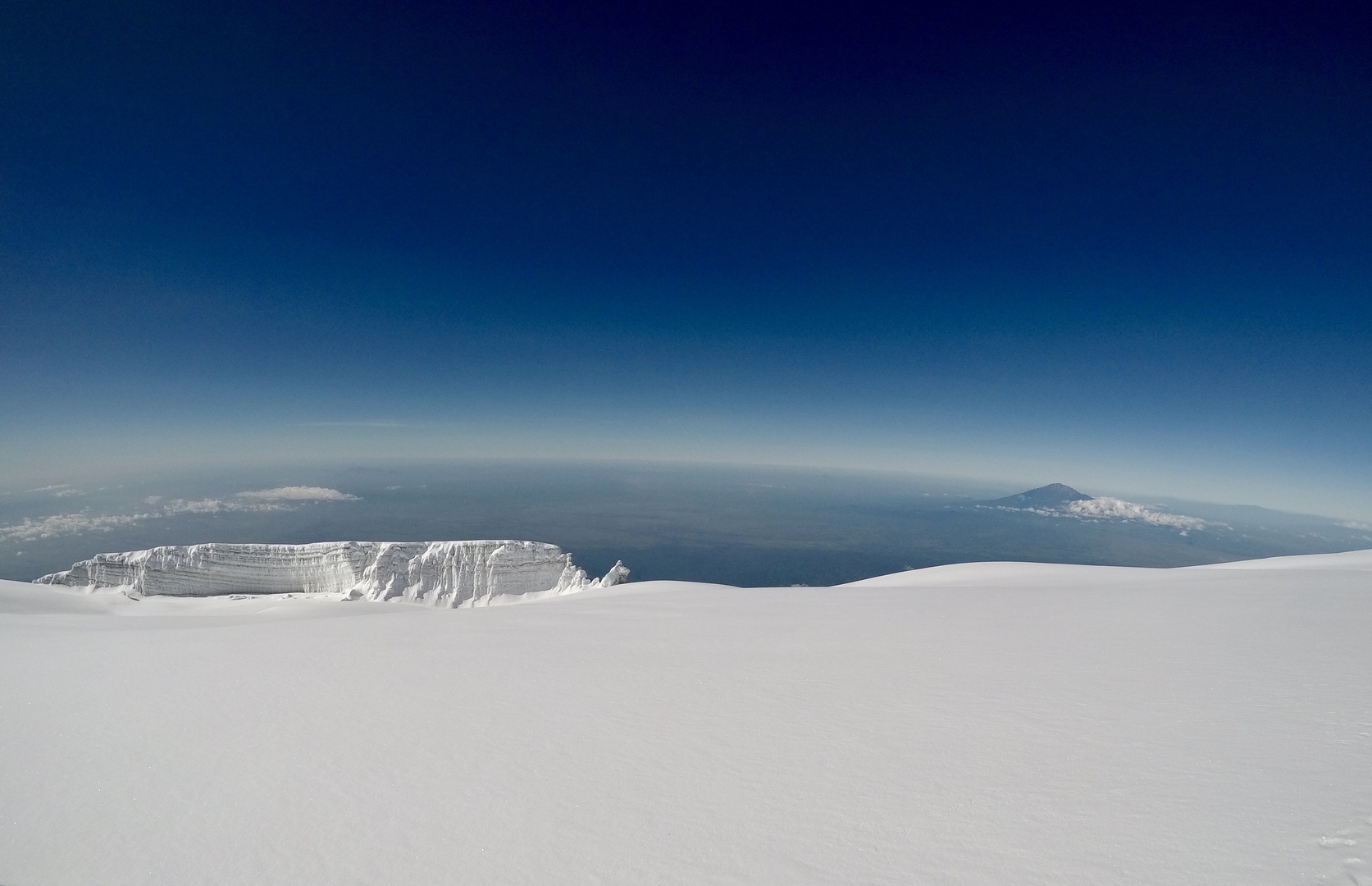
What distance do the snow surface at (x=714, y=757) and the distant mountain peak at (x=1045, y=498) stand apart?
169m

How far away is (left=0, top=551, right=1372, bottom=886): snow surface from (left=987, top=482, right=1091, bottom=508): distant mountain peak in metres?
169

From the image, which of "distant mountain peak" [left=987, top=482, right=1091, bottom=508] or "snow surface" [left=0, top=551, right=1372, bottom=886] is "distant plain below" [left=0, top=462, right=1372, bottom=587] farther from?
"snow surface" [left=0, top=551, right=1372, bottom=886]

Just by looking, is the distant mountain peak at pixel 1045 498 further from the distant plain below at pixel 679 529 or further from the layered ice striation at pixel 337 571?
the layered ice striation at pixel 337 571

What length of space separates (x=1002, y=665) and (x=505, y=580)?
20.5 m

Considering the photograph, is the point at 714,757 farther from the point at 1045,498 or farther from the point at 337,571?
the point at 1045,498

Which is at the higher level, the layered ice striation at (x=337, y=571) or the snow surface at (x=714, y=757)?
the snow surface at (x=714, y=757)

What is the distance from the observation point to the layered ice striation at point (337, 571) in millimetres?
17531

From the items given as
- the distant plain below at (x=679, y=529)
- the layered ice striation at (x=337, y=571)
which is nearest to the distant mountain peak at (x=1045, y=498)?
the distant plain below at (x=679, y=529)

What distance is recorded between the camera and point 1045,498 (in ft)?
504

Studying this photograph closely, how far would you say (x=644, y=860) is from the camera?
6.04ft

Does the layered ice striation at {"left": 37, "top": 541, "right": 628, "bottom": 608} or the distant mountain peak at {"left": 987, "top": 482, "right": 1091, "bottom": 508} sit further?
the distant mountain peak at {"left": 987, "top": 482, "right": 1091, "bottom": 508}

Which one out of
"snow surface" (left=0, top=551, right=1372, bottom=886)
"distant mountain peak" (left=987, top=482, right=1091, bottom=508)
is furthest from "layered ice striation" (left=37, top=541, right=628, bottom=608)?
"distant mountain peak" (left=987, top=482, right=1091, bottom=508)

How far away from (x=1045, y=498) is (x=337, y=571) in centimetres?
17981

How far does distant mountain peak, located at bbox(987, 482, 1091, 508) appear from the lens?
148 meters
